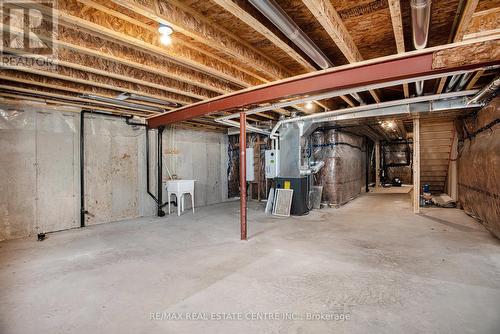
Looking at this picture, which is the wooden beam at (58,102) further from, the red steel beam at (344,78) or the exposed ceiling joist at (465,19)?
the exposed ceiling joist at (465,19)

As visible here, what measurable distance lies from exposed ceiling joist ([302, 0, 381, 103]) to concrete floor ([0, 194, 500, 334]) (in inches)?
87.9

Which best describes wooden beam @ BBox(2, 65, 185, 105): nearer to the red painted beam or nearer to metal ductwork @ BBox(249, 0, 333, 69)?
the red painted beam

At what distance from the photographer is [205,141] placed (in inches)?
273

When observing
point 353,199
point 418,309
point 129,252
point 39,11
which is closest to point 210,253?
point 129,252

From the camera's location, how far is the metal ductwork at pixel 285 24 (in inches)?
67.3

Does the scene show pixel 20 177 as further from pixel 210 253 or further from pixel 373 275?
pixel 373 275

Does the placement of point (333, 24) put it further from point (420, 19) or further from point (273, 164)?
point (273, 164)

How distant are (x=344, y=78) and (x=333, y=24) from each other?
2.32 feet

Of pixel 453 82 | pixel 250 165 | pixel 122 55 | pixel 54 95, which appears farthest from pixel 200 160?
pixel 453 82

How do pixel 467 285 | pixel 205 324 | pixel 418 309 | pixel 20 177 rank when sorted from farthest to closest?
pixel 20 177, pixel 467 285, pixel 418 309, pixel 205 324

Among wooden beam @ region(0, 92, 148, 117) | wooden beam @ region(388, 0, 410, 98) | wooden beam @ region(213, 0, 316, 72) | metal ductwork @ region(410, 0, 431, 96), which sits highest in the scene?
wooden beam @ region(213, 0, 316, 72)

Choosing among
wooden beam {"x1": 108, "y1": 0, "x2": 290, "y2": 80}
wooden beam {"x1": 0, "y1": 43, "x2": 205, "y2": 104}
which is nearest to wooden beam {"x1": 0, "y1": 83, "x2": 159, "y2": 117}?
wooden beam {"x1": 0, "y1": 43, "x2": 205, "y2": 104}

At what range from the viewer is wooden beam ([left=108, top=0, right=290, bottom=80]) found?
1.85 metres

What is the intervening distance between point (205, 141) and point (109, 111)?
2.60 m
